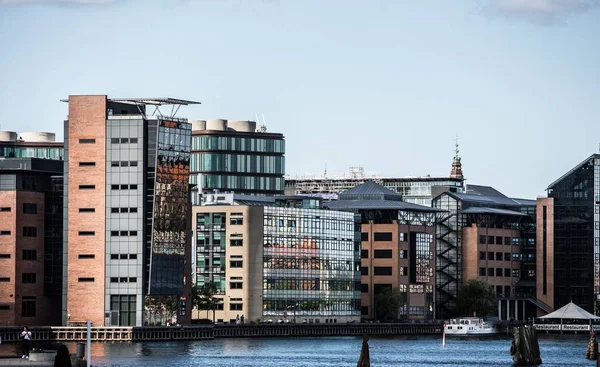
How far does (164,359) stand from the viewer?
A: 166 metres

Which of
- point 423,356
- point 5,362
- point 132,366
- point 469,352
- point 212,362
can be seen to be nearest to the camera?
point 5,362

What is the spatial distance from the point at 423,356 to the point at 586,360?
17861mm

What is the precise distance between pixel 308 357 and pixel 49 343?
31.1 meters

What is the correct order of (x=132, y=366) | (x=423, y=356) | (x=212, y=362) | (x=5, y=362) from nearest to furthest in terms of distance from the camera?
(x=5, y=362) < (x=132, y=366) < (x=212, y=362) < (x=423, y=356)

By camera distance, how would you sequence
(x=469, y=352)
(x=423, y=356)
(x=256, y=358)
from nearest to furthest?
1. (x=256, y=358)
2. (x=423, y=356)
3. (x=469, y=352)

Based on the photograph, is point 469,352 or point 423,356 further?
point 469,352

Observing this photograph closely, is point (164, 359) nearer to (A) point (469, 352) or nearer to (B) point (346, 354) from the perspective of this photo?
(B) point (346, 354)

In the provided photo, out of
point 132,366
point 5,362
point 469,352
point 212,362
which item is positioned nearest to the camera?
point 5,362

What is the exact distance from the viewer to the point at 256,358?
174m

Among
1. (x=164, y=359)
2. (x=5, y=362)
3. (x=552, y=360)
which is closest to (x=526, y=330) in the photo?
(x=552, y=360)

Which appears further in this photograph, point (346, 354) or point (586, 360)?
point (346, 354)

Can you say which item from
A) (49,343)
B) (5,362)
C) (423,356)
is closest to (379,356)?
(423,356)

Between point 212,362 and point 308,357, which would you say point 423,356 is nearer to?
point 308,357

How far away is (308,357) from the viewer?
179 meters
